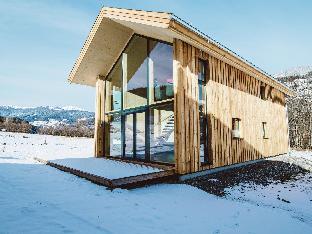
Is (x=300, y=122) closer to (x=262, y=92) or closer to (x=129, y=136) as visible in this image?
(x=262, y=92)

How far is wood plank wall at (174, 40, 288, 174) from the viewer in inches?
325

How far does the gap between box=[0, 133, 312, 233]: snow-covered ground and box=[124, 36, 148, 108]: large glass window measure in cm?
401

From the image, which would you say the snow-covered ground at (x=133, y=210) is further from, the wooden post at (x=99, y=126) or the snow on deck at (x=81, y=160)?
the wooden post at (x=99, y=126)

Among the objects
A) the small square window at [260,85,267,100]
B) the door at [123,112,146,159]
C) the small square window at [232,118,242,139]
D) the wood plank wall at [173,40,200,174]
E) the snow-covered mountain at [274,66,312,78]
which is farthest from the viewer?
the snow-covered mountain at [274,66,312,78]

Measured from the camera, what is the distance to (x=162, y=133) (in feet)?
32.8

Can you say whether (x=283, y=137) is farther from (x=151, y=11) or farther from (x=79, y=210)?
(x=79, y=210)

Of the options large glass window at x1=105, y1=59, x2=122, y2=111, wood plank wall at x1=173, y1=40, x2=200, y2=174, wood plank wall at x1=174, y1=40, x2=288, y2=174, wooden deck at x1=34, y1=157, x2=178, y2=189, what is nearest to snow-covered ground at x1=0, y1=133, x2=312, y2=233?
wooden deck at x1=34, y1=157, x2=178, y2=189

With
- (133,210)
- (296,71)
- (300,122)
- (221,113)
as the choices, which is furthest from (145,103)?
(296,71)

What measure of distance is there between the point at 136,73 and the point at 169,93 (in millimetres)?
2408

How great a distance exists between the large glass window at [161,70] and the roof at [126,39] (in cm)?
38

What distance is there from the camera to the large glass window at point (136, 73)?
10000 mm

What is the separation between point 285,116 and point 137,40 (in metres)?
11.2

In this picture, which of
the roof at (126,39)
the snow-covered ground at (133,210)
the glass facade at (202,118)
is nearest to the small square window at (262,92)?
the roof at (126,39)

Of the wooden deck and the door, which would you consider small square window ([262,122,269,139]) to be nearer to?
the door
